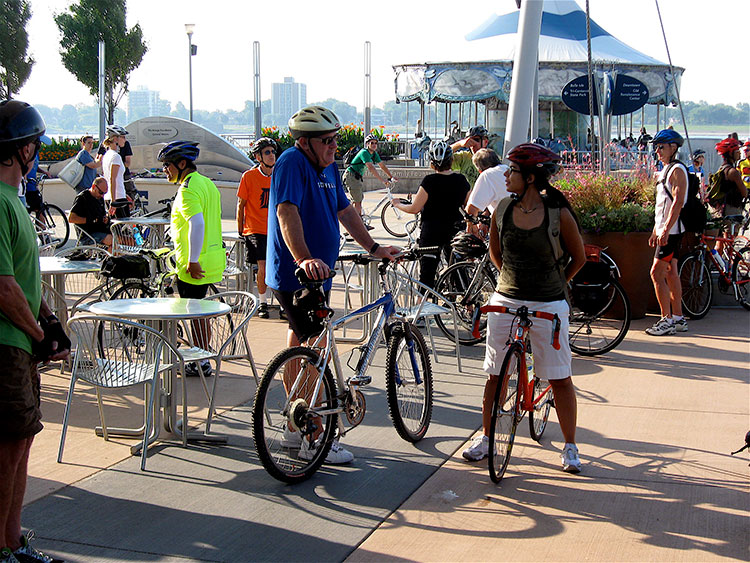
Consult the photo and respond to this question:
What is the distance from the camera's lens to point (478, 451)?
16.6ft

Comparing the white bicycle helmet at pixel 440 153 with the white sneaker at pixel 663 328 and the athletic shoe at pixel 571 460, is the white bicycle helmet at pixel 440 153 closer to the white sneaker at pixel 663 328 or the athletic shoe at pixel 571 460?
the white sneaker at pixel 663 328

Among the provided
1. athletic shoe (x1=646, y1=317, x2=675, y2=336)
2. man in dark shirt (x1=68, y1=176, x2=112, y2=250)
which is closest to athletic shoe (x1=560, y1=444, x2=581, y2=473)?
athletic shoe (x1=646, y1=317, x2=675, y2=336)

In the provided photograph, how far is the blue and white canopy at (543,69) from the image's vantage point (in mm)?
33219

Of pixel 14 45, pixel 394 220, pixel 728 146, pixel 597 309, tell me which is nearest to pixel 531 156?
pixel 597 309

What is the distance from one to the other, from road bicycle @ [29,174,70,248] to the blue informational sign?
1223 centimetres

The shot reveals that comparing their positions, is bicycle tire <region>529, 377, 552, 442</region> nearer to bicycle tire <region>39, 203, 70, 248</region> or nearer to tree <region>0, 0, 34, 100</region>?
bicycle tire <region>39, 203, 70, 248</region>

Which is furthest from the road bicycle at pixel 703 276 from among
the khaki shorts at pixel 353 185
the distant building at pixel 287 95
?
the distant building at pixel 287 95

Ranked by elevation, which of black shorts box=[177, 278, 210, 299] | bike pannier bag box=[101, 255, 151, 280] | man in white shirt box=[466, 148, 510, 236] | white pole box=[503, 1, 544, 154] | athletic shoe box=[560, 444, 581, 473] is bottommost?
athletic shoe box=[560, 444, 581, 473]

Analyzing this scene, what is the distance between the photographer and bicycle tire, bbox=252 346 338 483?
439 centimetres

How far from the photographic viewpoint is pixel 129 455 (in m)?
5.08

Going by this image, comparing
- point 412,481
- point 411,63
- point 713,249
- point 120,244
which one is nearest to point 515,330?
point 412,481

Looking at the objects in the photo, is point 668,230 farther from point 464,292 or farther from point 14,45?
point 14,45

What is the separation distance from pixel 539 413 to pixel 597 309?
8.77ft

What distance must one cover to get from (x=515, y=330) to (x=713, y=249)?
627 cm
